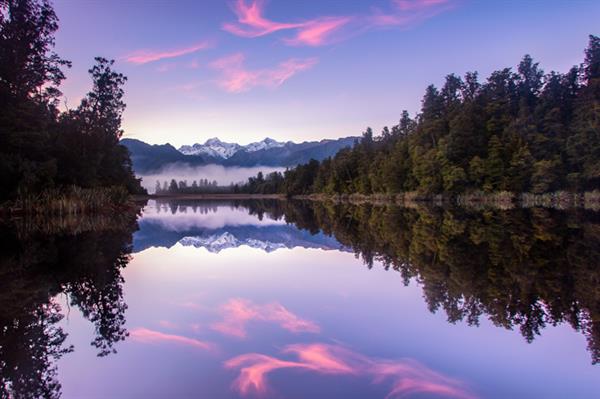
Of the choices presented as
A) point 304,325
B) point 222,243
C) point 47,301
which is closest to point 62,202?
point 222,243

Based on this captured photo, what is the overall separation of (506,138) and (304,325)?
55.0 metres

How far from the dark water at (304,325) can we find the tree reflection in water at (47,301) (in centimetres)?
3

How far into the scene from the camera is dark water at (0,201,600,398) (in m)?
4.48

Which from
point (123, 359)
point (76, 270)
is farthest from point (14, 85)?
point (123, 359)

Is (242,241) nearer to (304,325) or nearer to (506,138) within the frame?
(304,325)

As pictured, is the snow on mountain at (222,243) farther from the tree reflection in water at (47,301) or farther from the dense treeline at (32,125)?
the dense treeline at (32,125)

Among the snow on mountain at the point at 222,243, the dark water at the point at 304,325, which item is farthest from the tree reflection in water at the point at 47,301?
the snow on mountain at the point at 222,243

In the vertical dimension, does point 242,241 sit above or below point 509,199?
below

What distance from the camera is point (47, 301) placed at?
7.55 metres

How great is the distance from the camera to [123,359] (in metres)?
5.12

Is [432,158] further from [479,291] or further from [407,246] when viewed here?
[479,291]

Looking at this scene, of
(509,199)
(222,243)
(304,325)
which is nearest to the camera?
(304,325)

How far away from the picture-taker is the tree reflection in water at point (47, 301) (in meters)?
4.60

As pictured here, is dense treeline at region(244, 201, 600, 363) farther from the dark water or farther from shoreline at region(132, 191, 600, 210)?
shoreline at region(132, 191, 600, 210)
